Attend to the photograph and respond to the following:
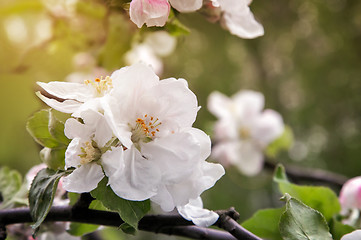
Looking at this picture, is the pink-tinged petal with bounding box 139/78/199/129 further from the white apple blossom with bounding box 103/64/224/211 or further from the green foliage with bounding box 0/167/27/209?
the green foliage with bounding box 0/167/27/209

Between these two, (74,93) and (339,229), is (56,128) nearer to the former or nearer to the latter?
(74,93)

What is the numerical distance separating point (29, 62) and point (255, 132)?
0.44 meters

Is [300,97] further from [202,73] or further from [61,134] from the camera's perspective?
[61,134]

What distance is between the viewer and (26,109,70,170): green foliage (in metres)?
0.31

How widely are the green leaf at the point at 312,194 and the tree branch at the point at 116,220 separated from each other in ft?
0.33

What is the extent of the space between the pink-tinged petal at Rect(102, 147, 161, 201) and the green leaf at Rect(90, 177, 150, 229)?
12 mm

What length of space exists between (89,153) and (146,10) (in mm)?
100

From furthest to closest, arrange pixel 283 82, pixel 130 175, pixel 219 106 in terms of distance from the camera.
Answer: pixel 283 82, pixel 219 106, pixel 130 175

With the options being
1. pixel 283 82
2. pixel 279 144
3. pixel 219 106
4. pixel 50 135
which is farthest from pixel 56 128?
pixel 283 82

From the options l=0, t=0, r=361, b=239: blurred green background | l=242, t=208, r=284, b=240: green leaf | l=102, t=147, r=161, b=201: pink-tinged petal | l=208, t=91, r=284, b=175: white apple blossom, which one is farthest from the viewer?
l=0, t=0, r=361, b=239: blurred green background

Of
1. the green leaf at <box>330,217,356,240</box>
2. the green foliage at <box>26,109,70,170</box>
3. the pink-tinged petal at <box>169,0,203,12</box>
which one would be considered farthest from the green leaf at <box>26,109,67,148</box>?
the green leaf at <box>330,217,356,240</box>

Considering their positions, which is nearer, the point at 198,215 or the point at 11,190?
the point at 198,215

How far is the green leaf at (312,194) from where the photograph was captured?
391mm

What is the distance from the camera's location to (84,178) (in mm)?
275
